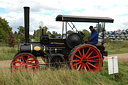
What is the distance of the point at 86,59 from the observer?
636 centimetres

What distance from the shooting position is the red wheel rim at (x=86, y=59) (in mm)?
6233

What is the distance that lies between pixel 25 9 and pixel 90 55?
3.40m

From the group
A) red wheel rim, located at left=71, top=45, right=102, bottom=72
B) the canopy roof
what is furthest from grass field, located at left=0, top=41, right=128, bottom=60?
the canopy roof

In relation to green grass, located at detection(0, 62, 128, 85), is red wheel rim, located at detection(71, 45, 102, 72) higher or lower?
higher

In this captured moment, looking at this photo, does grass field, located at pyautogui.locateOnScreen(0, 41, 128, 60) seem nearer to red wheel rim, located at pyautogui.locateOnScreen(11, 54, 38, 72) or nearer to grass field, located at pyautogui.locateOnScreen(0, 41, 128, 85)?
red wheel rim, located at pyautogui.locateOnScreen(11, 54, 38, 72)

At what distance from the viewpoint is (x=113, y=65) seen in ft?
19.1

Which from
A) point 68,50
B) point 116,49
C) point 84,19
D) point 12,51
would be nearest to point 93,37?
point 84,19

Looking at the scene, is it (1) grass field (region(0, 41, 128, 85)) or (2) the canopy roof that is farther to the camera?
(2) the canopy roof

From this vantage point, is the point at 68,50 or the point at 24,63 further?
the point at 68,50

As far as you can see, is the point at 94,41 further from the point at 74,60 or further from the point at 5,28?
the point at 5,28

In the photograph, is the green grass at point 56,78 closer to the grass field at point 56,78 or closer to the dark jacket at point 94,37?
the grass field at point 56,78

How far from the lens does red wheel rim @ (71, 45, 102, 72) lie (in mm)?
6233

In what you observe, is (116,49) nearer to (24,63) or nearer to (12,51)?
(12,51)

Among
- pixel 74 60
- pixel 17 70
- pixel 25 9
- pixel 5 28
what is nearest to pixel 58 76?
pixel 74 60
